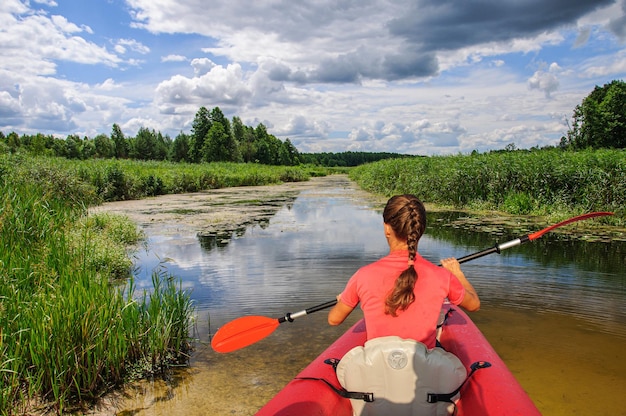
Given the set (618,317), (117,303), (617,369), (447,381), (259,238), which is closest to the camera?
(447,381)

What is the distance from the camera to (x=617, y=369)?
3611mm

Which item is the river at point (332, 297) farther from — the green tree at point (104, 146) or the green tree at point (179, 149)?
the green tree at point (104, 146)

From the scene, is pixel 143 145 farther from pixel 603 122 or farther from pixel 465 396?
pixel 465 396

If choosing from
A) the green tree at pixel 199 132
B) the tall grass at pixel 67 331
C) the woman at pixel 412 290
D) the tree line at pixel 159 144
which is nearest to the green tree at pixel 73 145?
the tree line at pixel 159 144

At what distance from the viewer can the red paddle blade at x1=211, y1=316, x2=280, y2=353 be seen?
3242 millimetres

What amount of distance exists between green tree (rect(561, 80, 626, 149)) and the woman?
44103 mm

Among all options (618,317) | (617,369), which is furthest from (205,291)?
(618,317)

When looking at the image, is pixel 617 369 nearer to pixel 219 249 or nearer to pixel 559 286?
pixel 559 286

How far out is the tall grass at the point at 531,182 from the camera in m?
9.98

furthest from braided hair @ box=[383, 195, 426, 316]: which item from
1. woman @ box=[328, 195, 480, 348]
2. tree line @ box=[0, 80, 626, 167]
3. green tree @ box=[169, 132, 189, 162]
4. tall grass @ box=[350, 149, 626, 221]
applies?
green tree @ box=[169, 132, 189, 162]

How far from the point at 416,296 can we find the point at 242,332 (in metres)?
1.66

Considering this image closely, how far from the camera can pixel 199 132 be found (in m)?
49.6

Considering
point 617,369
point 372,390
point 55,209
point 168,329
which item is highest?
point 55,209

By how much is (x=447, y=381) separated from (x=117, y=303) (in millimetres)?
2434
